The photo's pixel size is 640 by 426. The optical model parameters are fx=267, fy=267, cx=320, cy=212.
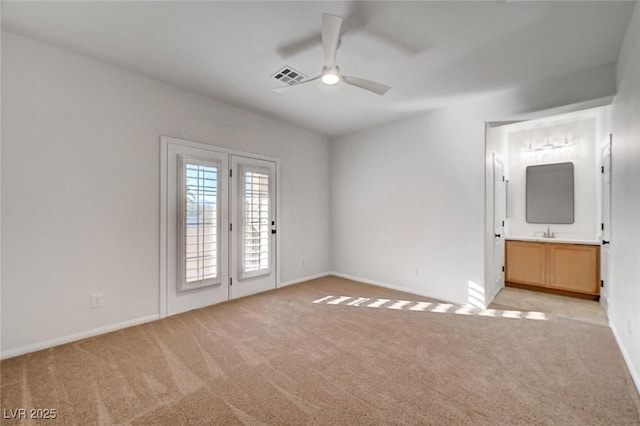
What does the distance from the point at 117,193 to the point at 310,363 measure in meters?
2.66

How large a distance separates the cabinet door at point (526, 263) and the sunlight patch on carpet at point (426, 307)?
4.06 feet

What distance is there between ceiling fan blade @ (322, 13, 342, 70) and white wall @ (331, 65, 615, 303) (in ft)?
7.89

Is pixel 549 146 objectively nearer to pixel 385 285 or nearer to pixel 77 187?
pixel 385 285

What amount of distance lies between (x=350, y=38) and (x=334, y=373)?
286 cm

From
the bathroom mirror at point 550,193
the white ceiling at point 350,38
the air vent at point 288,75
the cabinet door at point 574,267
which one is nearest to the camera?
the white ceiling at point 350,38

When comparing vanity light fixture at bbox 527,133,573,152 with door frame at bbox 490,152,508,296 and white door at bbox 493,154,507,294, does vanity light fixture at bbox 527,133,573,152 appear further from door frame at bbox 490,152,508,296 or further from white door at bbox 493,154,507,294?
white door at bbox 493,154,507,294

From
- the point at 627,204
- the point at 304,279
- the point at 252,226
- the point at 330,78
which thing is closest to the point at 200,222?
the point at 252,226

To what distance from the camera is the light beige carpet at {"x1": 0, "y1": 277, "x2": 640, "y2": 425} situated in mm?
1708

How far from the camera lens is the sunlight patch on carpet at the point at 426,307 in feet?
10.9

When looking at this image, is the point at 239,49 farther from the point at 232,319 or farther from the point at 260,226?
the point at 232,319

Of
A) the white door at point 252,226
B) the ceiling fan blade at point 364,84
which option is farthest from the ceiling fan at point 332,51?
the white door at point 252,226

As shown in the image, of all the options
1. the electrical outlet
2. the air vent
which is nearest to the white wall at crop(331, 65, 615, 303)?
the air vent

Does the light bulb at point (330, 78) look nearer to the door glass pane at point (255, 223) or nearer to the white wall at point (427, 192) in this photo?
the door glass pane at point (255, 223)

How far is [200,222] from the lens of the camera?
3.51 meters
